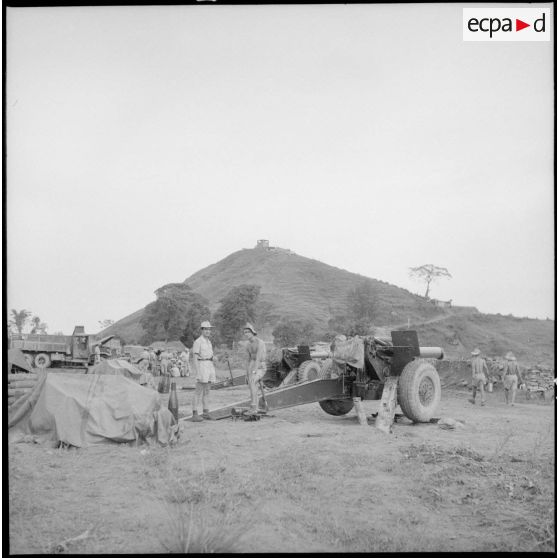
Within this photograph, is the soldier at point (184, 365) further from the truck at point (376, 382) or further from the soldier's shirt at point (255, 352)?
the soldier's shirt at point (255, 352)

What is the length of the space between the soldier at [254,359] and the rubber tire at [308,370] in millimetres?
2804

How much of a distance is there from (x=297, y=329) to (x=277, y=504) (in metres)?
43.2

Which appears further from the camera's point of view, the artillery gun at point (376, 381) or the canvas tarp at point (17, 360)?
the canvas tarp at point (17, 360)

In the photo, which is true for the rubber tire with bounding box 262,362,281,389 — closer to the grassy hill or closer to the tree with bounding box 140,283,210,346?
the grassy hill

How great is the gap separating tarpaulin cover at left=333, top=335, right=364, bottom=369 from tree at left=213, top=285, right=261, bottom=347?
31.9 m

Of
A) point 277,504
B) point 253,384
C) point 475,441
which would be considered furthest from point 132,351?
point 277,504

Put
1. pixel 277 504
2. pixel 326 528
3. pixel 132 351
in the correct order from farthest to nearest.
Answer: pixel 132 351
pixel 277 504
pixel 326 528

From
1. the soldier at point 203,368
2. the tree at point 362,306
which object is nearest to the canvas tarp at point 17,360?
the soldier at point 203,368

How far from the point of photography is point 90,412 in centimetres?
680

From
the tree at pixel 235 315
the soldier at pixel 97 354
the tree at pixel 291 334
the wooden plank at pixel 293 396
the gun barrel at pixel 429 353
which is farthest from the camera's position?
the tree at pixel 291 334

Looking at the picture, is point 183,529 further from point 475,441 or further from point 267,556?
point 475,441

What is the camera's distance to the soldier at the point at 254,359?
855cm

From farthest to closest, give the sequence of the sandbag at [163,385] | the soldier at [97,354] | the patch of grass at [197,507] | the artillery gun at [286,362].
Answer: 1. the soldier at [97,354]
2. the sandbag at [163,385]
3. the artillery gun at [286,362]
4. the patch of grass at [197,507]

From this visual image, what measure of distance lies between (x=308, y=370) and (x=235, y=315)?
101 ft
